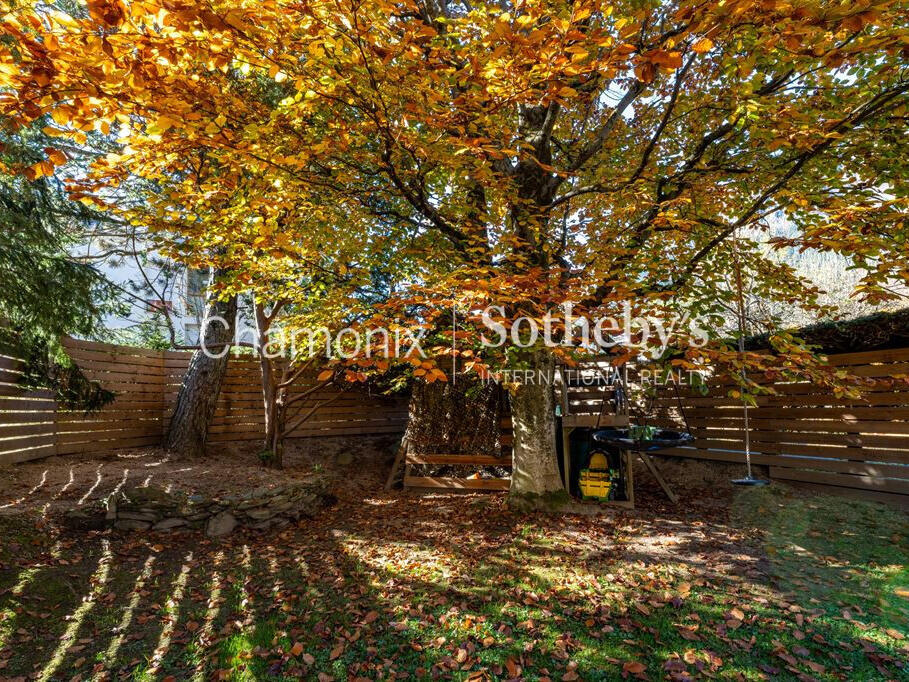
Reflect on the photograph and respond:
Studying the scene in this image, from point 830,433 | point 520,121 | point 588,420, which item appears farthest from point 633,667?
point 520,121

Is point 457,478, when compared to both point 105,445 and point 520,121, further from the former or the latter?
point 105,445

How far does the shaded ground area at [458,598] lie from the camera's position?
2.81 meters

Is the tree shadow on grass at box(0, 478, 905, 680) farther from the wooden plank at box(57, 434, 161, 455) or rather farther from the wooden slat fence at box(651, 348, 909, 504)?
the wooden plank at box(57, 434, 161, 455)

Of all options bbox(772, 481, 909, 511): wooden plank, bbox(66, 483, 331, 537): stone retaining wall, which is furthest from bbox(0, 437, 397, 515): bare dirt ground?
bbox(772, 481, 909, 511): wooden plank

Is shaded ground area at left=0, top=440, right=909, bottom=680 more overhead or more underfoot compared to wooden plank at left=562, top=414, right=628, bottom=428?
more underfoot

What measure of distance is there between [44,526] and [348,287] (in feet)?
11.3

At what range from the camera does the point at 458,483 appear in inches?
272

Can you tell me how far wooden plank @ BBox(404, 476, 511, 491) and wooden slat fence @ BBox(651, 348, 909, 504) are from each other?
3.24 metres

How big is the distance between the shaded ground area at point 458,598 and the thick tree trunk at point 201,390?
5.47 ft

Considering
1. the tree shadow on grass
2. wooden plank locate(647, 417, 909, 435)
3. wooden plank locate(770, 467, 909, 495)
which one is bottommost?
the tree shadow on grass

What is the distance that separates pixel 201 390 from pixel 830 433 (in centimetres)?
886

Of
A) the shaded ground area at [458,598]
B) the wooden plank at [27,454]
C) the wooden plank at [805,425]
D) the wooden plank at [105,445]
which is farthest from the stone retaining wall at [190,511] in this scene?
the wooden plank at [805,425]

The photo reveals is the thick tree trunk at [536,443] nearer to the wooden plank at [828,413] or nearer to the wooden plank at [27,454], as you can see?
the wooden plank at [828,413]

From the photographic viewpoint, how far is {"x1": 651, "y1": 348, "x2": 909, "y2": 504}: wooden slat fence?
552cm
